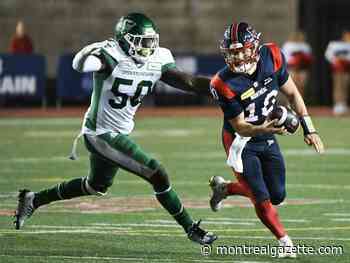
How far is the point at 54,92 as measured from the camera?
27.5 metres

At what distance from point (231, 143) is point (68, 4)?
20.1 meters

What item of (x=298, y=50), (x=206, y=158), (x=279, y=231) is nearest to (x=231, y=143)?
(x=279, y=231)

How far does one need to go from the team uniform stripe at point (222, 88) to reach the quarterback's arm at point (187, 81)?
51 cm

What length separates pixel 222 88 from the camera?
9500 mm

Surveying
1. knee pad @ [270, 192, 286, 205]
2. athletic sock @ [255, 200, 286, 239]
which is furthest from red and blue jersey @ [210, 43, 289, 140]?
athletic sock @ [255, 200, 286, 239]

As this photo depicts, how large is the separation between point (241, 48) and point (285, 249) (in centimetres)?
142

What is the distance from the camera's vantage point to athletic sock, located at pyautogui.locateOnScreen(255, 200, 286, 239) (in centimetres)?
928

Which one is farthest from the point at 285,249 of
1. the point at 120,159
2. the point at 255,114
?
the point at 120,159

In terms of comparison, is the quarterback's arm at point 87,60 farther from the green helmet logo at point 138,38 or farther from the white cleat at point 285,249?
the white cleat at point 285,249

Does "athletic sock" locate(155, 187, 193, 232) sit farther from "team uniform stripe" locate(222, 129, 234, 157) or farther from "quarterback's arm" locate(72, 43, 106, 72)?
"quarterback's arm" locate(72, 43, 106, 72)

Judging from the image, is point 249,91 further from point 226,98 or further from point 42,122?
point 42,122

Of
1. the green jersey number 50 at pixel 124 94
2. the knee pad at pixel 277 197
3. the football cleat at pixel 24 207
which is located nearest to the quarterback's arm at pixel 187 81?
the green jersey number 50 at pixel 124 94

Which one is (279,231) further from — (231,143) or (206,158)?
(206,158)

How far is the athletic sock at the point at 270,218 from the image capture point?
928cm
